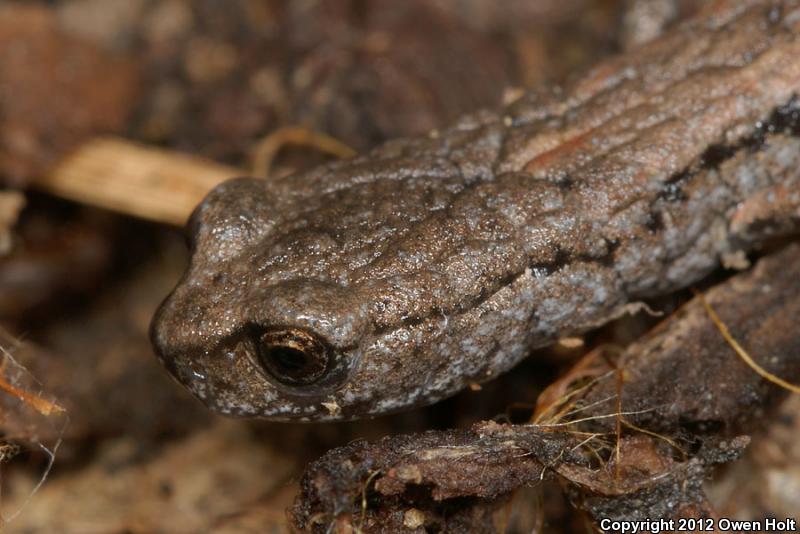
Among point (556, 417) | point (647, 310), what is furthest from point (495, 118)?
point (556, 417)

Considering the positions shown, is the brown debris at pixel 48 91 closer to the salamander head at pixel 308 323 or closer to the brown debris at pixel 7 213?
the brown debris at pixel 7 213

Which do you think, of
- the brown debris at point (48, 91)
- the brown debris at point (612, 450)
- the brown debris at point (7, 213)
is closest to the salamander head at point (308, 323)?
the brown debris at point (612, 450)

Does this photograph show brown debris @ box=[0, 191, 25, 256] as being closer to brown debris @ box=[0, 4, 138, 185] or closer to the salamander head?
brown debris @ box=[0, 4, 138, 185]

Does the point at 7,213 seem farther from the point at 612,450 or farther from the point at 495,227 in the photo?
the point at 612,450

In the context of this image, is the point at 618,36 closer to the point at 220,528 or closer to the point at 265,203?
the point at 265,203

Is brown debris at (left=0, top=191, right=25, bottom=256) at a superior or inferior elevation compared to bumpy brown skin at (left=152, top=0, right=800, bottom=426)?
superior

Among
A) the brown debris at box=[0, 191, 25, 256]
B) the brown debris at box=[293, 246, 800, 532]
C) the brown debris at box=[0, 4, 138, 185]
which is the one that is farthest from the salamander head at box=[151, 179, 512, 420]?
the brown debris at box=[0, 4, 138, 185]

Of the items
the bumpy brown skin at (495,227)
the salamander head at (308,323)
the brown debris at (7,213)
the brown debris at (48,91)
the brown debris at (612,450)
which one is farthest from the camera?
the brown debris at (48,91)
